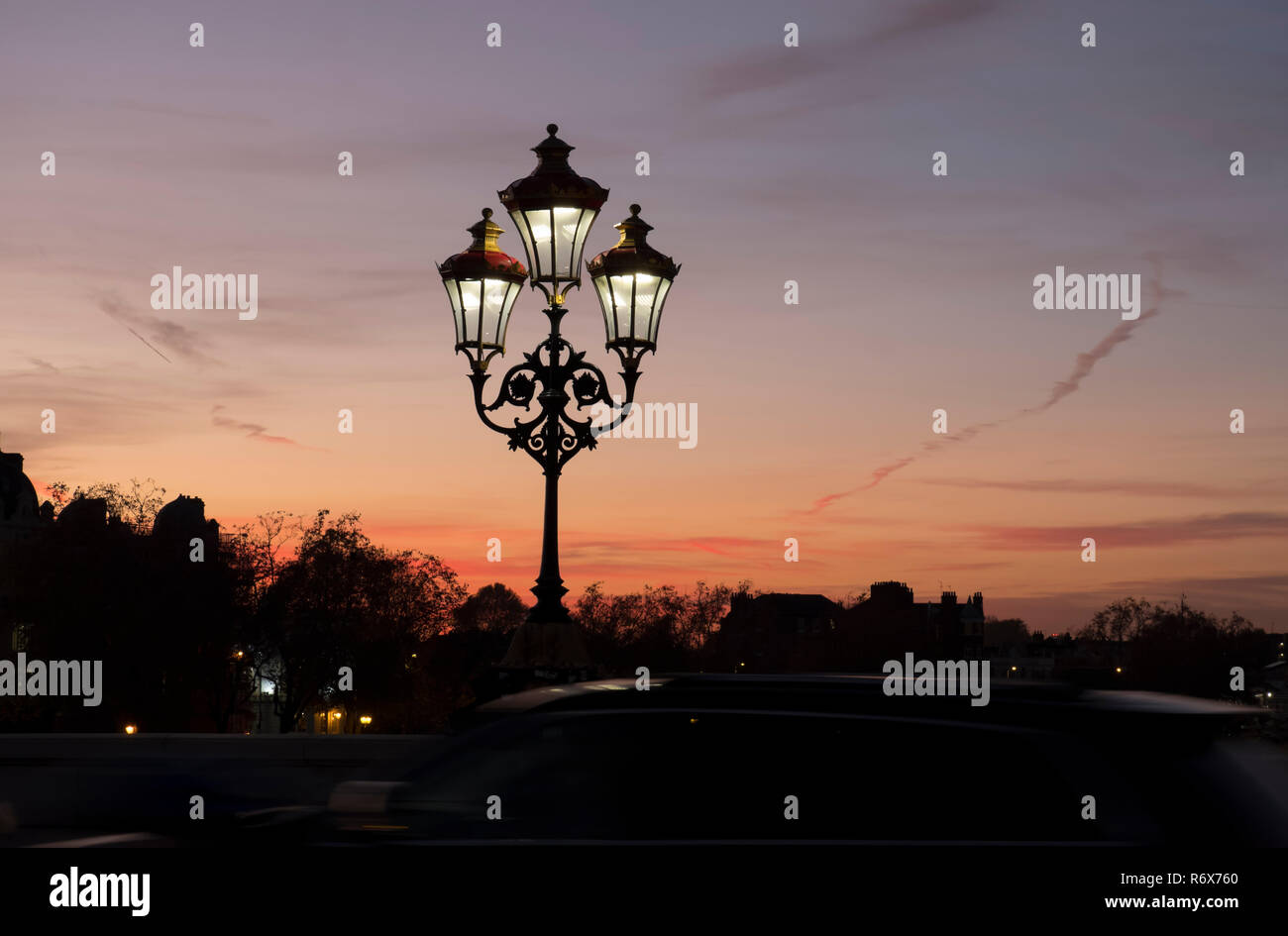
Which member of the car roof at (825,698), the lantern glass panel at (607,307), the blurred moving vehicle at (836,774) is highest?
the lantern glass panel at (607,307)

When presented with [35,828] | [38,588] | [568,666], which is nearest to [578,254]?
[568,666]

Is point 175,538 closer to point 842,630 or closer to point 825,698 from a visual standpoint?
point 825,698

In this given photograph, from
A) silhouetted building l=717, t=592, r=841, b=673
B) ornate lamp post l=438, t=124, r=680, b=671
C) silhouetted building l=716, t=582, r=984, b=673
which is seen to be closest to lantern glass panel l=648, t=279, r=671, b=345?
ornate lamp post l=438, t=124, r=680, b=671

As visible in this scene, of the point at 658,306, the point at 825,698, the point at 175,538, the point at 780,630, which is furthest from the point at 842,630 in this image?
the point at 825,698

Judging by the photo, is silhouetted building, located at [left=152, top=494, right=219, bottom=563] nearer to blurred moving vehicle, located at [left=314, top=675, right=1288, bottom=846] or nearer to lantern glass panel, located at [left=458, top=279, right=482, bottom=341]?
lantern glass panel, located at [left=458, top=279, right=482, bottom=341]

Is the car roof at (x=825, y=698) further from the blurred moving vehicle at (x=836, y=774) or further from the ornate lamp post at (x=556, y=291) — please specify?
the ornate lamp post at (x=556, y=291)

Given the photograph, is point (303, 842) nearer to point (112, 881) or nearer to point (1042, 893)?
point (112, 881)

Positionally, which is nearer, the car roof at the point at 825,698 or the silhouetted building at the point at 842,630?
the car roof at the point at 825,698

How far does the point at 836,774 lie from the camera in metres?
4.14

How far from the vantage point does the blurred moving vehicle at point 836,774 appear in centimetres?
400

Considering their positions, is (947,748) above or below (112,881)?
above

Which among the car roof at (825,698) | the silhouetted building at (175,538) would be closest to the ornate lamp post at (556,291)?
the car roof at (825,698)

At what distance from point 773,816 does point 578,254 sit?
8843 millimetres

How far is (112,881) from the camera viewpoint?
4.09m
